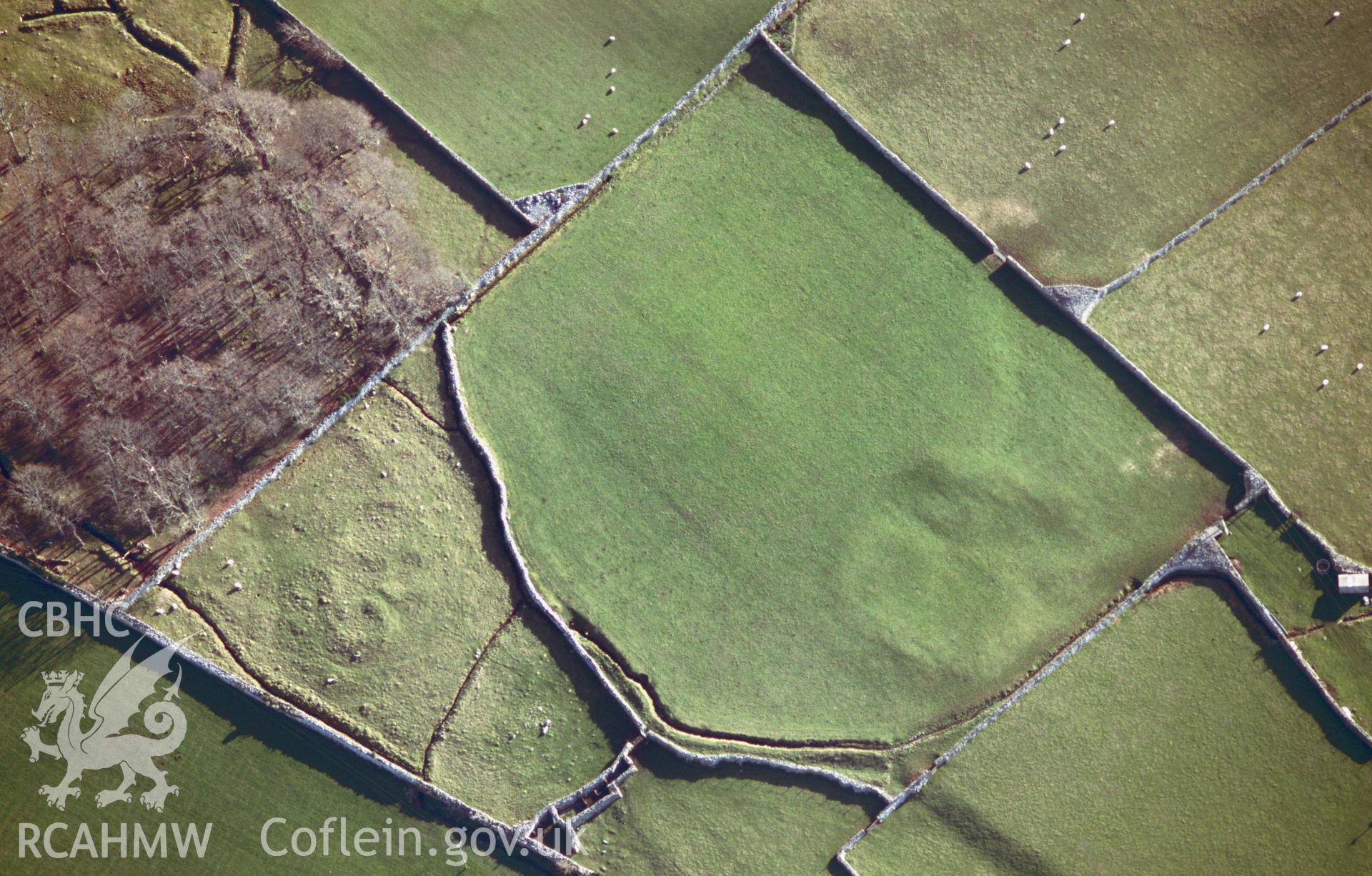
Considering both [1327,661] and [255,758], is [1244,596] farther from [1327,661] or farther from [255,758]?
[255,758]

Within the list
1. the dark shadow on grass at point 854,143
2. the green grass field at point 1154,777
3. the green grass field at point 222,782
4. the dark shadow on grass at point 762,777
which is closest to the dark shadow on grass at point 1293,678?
the green grass field at point 1154,777

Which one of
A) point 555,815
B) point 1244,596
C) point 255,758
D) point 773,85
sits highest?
point 773,85

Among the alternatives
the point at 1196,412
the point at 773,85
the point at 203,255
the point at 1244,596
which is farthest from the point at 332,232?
the point at 1244,596

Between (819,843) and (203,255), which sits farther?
(203,255)

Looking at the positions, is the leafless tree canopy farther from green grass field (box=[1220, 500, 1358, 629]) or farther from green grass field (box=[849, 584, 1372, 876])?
green grass field (box=[1220, 500, 1358, 629])

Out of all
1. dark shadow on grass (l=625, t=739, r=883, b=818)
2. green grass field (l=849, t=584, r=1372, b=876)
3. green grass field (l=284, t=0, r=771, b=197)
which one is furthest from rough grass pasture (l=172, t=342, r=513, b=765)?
green grass field (l=849, t=584, r=1372, b=876)

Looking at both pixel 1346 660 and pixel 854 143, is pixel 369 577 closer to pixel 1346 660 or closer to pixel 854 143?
pixel 854 143

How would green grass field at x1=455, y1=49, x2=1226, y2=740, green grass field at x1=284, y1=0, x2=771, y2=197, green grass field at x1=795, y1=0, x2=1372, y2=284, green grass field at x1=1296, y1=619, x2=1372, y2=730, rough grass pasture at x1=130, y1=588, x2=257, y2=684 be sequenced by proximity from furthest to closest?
green grass field at x1=284, y1=0, x2=771, y2=197, green grass field at x1=795, y1=0, x2=1372, y2=284, green grass field at x1=455, y1=49, x2=1226, y2=740, green grass field at x1=1296, y1=619, x2=1372, y2=730, rough grass pasture at x1=130, y1=588, x2=257, y2=684
